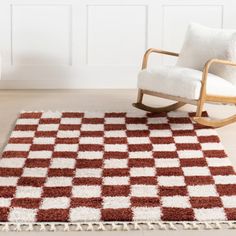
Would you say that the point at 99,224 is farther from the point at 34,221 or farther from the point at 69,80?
the point at 69,80

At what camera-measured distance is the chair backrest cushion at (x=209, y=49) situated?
4.45 meters

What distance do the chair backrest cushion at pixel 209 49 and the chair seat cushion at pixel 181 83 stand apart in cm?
9

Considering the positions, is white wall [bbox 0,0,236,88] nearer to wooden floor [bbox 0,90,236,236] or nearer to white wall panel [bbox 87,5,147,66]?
white wall panel [bbox 87,5,147,66]

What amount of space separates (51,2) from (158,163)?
7.13 feet

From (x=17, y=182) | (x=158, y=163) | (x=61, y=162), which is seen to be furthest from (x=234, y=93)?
(x=17, y=182)

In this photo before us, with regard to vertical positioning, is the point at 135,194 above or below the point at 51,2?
below

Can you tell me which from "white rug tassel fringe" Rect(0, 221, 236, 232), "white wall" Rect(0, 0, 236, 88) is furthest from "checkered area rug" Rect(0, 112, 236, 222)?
"white wall" Rect(0, 0, 236, 88)

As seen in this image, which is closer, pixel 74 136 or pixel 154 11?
pixel 74 136

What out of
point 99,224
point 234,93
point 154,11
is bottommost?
point 99,224

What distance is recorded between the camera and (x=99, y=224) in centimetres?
287

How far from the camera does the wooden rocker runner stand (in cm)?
423

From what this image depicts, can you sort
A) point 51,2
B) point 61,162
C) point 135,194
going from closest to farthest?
point 135,194
point 61,162
point 51,2

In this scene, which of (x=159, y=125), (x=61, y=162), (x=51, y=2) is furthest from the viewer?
(x=51, y=2)

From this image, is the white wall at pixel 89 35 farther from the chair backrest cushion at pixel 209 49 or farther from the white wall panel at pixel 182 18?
the chair backrest cushion at pixel 209 49
